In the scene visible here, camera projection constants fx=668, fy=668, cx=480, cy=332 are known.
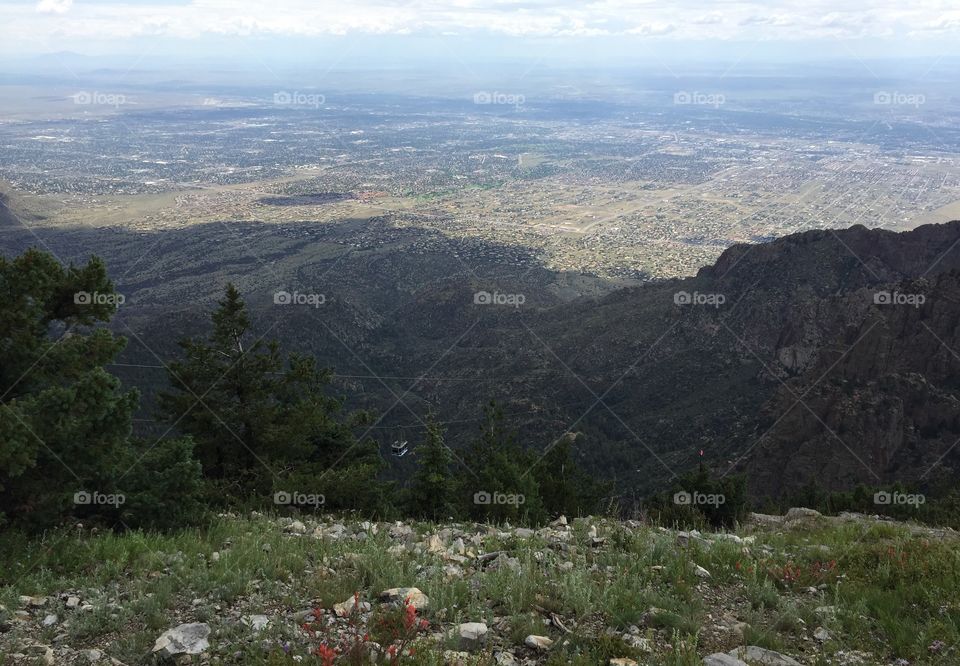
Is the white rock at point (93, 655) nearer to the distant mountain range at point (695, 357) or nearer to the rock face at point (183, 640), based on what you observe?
the rock face at point (183, 640)

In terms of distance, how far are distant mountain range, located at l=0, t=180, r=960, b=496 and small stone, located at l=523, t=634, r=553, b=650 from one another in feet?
94.7

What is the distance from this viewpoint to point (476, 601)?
6746 mm

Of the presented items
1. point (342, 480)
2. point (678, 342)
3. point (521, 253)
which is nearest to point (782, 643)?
point (342, 480)

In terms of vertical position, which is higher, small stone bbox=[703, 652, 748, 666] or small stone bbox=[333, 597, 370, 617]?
small stone bbox=[703, 652, 748, 666]

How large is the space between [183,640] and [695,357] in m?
47.8

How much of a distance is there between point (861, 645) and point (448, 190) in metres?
176

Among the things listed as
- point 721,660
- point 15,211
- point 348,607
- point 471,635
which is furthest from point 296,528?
point 15,211

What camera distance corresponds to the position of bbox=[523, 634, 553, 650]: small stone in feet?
19.3

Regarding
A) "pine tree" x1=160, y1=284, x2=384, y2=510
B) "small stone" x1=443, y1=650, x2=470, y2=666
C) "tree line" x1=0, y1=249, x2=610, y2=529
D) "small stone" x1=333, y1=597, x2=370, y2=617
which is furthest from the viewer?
"pine tree" x1=160, y1=284, x2=384, y2=510

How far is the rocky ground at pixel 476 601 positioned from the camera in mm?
5812

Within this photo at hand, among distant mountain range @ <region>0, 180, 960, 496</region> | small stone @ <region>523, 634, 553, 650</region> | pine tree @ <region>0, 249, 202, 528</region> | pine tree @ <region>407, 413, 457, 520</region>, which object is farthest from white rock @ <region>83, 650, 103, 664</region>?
distant mountain range @ <region>0, 180, 960, 496</region>

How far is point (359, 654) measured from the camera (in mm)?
5188

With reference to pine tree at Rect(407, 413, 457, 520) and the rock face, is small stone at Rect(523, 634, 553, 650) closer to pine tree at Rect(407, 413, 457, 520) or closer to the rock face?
the rock face

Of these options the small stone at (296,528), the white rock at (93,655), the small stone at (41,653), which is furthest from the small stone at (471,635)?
the small stone at (296,528)
